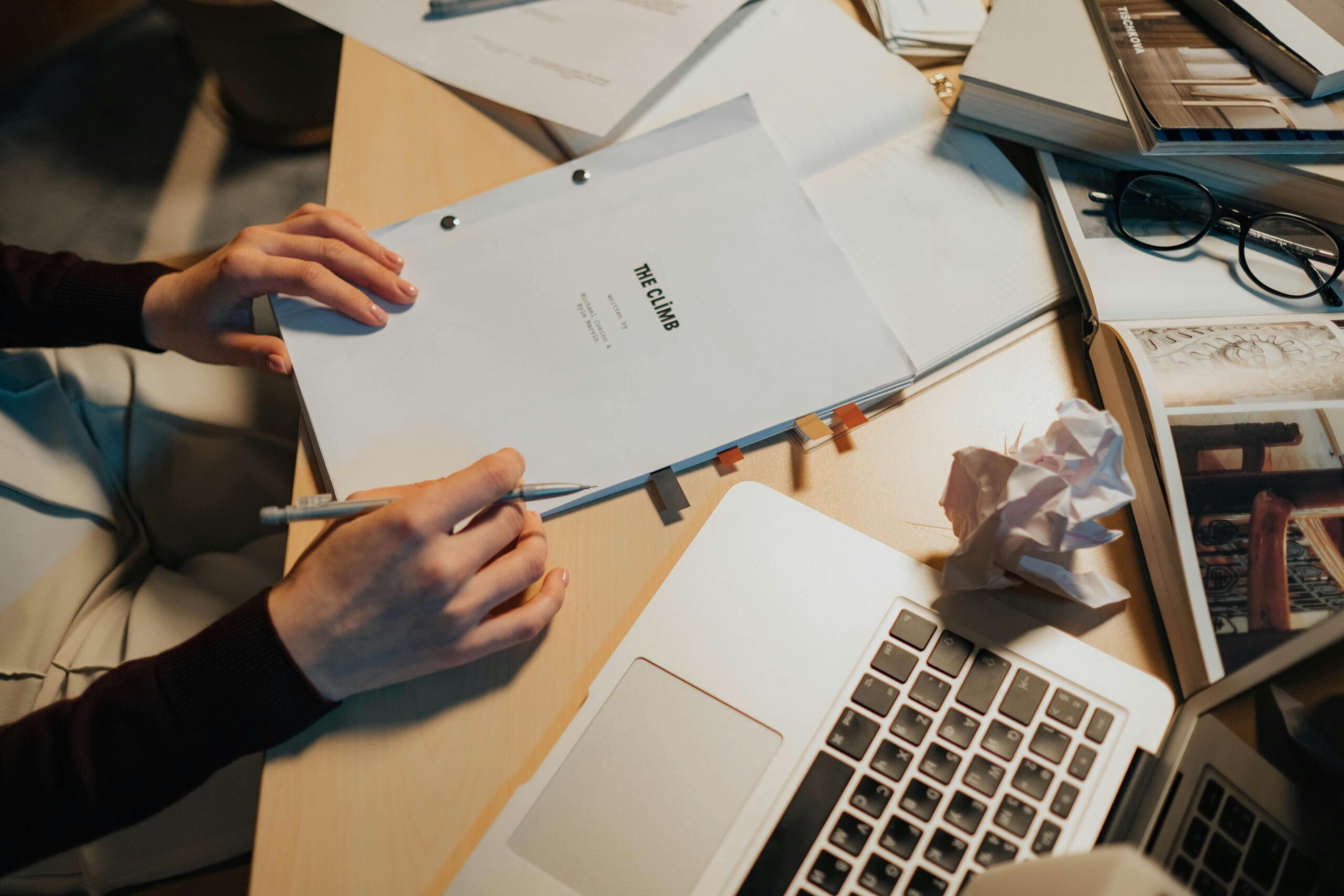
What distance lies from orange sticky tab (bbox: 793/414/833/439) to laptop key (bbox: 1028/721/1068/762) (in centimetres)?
22

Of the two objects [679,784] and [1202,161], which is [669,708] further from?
[1202,161]

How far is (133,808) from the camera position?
0.49m

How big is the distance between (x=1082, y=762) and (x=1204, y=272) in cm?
39

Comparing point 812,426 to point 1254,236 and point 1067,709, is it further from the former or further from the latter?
point 1254,236

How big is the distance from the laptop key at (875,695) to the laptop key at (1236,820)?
0.17 meters

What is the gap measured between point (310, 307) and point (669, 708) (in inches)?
15.3

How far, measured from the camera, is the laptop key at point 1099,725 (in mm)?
457

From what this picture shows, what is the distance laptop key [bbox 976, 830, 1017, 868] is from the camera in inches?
16.8

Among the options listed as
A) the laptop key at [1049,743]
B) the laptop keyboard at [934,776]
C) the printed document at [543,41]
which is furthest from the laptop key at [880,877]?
the printed document at [543,41]

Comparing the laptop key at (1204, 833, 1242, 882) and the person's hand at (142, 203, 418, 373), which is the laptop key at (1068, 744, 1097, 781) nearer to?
the laptop key at (1204, 833, 1242, 882)

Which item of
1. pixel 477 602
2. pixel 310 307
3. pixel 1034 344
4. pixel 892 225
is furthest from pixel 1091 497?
pixel 310 307

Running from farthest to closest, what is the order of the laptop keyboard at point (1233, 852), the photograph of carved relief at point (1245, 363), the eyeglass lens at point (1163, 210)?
the eyeglass lens at point (1163, 210)
the photograph of carved relief at point (1245, 363)
the laptop keyboard at point (1233, 852)

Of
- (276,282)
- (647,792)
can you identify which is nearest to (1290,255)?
(647,792)

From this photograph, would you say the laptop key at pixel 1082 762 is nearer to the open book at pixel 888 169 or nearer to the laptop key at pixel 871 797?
the laptop key at pixel 871 797
